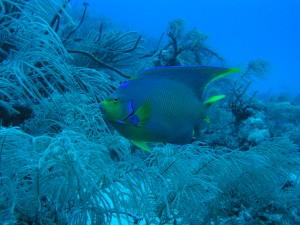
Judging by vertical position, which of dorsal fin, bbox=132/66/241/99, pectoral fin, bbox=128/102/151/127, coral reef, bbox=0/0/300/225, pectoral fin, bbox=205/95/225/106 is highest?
dorsal fin, bbox=132/66/241/99

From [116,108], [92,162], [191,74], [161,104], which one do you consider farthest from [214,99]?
[92,162]

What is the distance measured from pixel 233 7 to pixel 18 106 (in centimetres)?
19719

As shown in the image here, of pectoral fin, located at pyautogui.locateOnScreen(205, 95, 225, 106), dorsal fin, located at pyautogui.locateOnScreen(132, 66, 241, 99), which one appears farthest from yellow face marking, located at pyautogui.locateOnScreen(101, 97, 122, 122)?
pectoral fin, located at pyautogui.locateOnScreen(205, 95, 225, 106)

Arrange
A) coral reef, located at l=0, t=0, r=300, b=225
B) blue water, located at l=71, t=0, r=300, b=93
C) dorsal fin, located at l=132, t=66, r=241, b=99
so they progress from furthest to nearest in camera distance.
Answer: blue water, located at l=71, t=0, r=300, b=93
coral reef, located at l=0, t=0, r=300, b=225
dorsal fin, located at l=132, t=66, r=241, b=99

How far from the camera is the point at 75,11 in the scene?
49.4 ft

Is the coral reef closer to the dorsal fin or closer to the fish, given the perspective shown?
the fish

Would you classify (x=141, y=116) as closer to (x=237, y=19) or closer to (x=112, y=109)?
(x=112, y=109)

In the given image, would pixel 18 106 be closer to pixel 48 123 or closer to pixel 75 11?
pixel 48 123

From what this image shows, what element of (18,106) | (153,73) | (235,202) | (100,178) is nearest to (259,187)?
(235,202)

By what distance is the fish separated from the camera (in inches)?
59.7

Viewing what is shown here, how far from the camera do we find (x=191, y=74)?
1.69 metres

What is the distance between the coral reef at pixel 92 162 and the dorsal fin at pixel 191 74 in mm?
838

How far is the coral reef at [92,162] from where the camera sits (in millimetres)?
2086

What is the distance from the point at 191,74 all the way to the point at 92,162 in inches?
47.7
